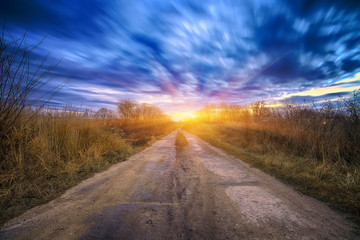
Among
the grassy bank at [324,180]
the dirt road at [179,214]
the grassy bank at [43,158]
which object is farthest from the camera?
the grassy bank at [324,180]

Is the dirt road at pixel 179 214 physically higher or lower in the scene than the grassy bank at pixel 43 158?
lower

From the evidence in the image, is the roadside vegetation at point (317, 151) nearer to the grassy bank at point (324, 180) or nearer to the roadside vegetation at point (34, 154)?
the grassy bank at point (324, 180)

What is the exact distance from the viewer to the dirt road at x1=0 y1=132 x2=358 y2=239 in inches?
79.0

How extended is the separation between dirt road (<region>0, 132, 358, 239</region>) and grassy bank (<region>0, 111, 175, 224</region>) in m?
0.43

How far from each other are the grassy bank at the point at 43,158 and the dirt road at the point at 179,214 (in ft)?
1.41

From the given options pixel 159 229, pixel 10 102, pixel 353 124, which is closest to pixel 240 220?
pixel 159 229

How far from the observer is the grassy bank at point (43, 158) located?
107 inches

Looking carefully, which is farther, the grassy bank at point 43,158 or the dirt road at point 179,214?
the grassy bank at point 43,158

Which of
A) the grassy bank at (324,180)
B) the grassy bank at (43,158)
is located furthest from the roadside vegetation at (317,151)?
the grassy bank at (43,158)

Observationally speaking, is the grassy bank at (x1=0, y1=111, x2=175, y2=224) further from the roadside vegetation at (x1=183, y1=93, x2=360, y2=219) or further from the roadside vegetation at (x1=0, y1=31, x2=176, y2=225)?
the roadside vegetation at (x1=183, y1=93, x2=360, y2=219)

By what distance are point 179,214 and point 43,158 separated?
3.92 meters

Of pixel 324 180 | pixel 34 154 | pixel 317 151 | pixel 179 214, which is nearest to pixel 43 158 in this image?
pixel 34 154

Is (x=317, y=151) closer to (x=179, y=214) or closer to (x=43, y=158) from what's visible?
(x=179, y=214)

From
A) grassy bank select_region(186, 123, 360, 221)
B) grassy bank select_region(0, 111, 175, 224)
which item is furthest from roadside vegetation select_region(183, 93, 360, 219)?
grassy bank select_region(0, 111, 175, 224)
